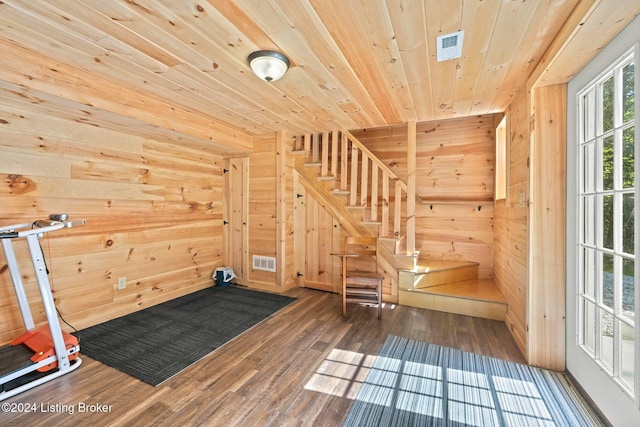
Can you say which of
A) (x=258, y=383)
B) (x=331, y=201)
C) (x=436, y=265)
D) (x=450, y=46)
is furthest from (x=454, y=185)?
(x=258, y=383)

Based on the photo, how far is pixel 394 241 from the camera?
3428 millimetres

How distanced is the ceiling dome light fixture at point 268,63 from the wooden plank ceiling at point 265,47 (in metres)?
0.05

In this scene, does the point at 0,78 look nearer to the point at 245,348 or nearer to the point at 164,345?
the point at 164,345

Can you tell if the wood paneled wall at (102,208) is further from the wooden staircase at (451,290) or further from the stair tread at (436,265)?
the stair tread at (436,265)

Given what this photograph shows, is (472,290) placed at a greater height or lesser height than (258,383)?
greater

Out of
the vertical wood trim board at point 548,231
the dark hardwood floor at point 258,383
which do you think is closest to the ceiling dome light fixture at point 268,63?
the vertical wood trim board at point 548,231

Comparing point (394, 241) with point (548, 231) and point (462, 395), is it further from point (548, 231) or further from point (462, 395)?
point (462, 395)

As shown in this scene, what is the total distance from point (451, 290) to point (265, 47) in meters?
3.27

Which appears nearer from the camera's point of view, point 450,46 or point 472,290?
point 450,46

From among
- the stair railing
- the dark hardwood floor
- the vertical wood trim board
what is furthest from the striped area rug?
the stair railing

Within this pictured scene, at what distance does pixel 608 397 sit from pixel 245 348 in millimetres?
2466

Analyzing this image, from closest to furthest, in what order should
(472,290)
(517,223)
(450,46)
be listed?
(450,46)
(517,223)
(472,290)

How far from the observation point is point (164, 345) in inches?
93.5

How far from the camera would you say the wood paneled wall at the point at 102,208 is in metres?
2.30
